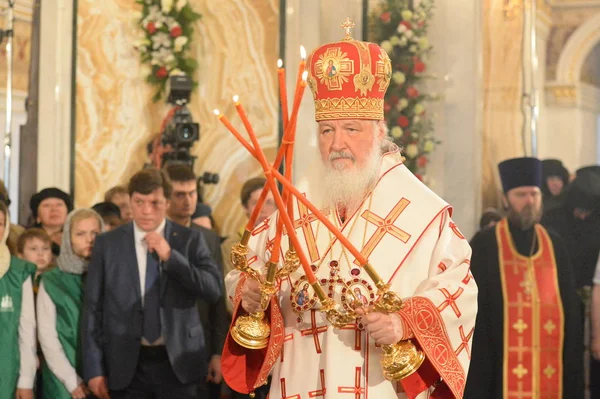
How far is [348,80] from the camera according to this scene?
4.59 meters

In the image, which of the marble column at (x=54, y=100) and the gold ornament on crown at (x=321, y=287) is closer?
the gold ornament on crown at (x=321, y=287)

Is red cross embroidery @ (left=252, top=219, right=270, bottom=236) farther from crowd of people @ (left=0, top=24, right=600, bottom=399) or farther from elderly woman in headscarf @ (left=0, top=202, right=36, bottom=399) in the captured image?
elderly woman in headscarf @ (left=0, top=202, right=36, bottom=399)

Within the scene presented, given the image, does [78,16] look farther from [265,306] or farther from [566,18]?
[265,306]

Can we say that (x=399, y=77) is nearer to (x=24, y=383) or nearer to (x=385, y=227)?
(x=24, y=383)

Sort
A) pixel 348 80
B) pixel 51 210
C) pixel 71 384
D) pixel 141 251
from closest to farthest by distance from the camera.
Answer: pixel 348 80 → pixel 141 251 → pixel 71 384 → pixel 51 210

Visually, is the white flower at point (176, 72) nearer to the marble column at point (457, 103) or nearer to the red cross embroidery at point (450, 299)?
the marble column at point (457, 103)

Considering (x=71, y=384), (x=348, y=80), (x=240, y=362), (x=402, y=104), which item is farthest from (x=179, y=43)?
(x=240, y=362)

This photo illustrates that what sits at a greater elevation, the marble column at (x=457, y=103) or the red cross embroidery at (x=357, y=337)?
the marble column at (x=457, y=103)

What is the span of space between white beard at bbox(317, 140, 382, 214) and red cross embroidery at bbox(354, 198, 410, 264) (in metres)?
0.08

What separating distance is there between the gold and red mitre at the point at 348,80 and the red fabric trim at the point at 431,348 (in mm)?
827

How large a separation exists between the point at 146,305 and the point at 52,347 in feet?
2.35

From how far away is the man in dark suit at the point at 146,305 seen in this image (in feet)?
21.3

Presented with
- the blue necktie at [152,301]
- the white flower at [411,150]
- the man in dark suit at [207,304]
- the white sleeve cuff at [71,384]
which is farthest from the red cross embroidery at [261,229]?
the white flower at [411,150]

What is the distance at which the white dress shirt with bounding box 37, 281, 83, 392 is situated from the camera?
681cm
